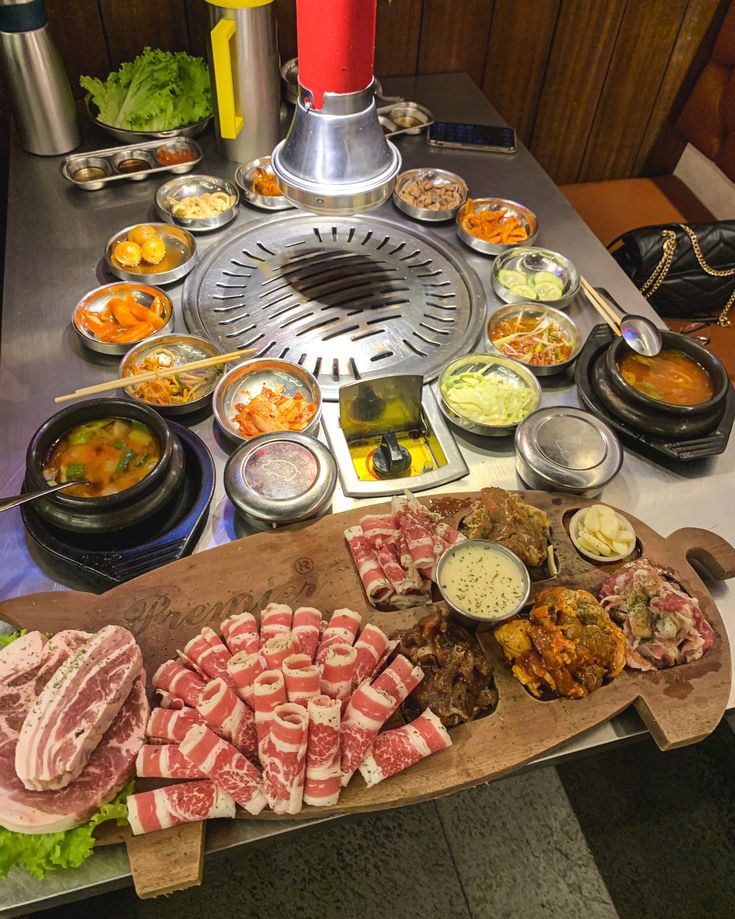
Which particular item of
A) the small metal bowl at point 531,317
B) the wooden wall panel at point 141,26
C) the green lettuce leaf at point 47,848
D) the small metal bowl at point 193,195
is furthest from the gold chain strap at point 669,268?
the green lettuce leaf at point 47,848

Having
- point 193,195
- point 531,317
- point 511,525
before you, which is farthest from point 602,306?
point 193,195

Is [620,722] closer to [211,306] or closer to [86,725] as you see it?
[86,725]

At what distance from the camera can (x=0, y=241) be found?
4.04m

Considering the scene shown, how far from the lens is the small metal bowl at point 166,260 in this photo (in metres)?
3.15

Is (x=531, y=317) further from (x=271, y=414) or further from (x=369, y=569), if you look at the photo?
(x=369, y=569)

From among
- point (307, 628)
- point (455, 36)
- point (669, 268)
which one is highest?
point (455, 36)

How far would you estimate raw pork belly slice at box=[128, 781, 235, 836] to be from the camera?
5.78 ft

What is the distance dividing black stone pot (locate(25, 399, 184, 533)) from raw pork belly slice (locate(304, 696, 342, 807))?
878 millimetres

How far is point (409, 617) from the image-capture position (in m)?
2.24

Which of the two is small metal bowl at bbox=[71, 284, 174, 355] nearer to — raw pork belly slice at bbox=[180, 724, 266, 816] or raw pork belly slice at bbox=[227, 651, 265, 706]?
raw pork belly slice at bbox=[227, 651, 265, 706]

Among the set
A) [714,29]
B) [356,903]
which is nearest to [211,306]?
[356,903]

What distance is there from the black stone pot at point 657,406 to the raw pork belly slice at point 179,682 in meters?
1.88

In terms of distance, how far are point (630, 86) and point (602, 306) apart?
259cm

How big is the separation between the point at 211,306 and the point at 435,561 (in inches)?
65.1
